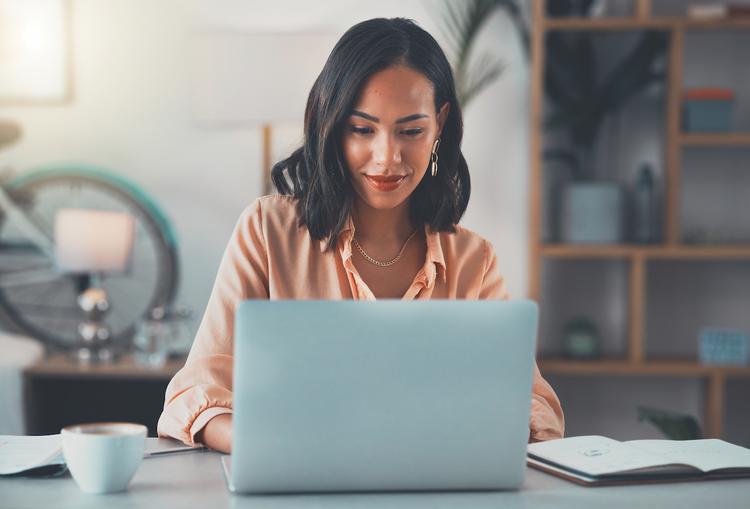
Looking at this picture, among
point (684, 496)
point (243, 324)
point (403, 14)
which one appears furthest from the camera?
point (403, 14)

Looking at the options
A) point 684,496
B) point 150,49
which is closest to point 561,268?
point 150,49

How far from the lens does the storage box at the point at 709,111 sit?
3041mm

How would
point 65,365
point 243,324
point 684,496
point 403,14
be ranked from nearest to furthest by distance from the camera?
point 243,324 → point 684,496 → point 65,365 → point 403,14

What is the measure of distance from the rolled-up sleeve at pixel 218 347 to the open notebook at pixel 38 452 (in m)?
0.04

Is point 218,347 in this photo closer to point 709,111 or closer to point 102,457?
point 102,457

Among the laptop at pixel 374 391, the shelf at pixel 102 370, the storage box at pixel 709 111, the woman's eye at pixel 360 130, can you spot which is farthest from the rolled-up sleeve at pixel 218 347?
the storage box at pixel 709 111

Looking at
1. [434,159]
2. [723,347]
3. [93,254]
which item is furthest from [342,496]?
[723,347]

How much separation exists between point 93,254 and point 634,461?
233 centimetres

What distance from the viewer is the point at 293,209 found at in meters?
1.60

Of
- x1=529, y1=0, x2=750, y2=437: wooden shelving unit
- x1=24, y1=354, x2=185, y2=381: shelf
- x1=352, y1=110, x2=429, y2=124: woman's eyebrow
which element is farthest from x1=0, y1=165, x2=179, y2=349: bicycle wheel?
x1=352, y1=110, x2=429, y2=124: woman's eyebrow

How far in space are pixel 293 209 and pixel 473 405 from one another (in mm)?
775

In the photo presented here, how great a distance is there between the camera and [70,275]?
3334 millimetres

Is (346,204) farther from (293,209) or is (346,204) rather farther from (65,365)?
(65,365)

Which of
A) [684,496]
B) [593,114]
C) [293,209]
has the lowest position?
[684,496]
